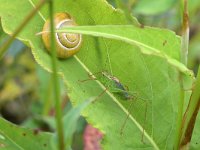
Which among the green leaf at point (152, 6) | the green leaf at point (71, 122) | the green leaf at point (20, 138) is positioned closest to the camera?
the green leaf at point (71, 122)

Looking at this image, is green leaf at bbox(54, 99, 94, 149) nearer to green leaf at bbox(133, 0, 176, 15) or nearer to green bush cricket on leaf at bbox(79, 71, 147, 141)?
green bush cricket on leaf at bbox(79, 71, 147, 141)

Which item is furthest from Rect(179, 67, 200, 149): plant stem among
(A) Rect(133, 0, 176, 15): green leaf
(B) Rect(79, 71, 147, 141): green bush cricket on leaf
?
(A) Rect(133, 0, 176, 15): green leaf

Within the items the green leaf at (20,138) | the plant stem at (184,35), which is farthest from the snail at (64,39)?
the plant stem at (184,35)

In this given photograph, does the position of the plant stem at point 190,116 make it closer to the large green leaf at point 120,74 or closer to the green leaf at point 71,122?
the large green leaf at point 120,74

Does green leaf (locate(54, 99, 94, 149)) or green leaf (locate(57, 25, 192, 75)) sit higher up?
green leaf (locate(57, 25, 192, 75))

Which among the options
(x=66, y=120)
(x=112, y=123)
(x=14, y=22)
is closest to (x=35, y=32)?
(x=14, y=22)

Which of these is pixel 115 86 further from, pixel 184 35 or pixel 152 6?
pixel 152 6
